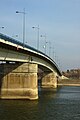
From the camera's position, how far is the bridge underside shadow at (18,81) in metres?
81.4

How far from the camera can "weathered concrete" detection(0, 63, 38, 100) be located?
81.4 metres

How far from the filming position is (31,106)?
68.9m

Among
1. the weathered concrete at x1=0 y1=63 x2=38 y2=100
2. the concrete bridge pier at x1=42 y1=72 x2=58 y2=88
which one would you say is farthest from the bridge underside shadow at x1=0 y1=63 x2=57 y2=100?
the concrete bridge pier at x1=42 y1=72 x2=58 y2=88

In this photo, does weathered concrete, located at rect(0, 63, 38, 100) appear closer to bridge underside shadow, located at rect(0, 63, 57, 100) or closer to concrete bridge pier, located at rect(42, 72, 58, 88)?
bridge underside shadow, located at rect(0, 63, 57, 100)

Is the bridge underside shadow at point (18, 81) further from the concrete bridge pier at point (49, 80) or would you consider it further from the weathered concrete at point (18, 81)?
the concrete bridge pier at point (49, 80)

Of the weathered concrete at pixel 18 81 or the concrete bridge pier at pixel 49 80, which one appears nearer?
the weathered concrete at pixel 18 81

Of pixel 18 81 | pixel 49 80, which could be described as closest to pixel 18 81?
pixel 18 81

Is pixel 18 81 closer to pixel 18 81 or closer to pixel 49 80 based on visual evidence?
pixel 18 81

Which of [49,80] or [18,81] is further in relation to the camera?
[49,80]

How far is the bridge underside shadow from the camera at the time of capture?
3204 inches

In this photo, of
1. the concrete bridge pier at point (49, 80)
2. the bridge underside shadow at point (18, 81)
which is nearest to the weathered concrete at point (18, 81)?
the bridge underside shadow at point (18, 81)

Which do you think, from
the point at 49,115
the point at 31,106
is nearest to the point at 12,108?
the point at 31,106

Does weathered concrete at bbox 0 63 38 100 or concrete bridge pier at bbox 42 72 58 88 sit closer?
weathered concrete at bbox 0 63 38 100

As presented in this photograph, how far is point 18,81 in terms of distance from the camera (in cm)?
8231
